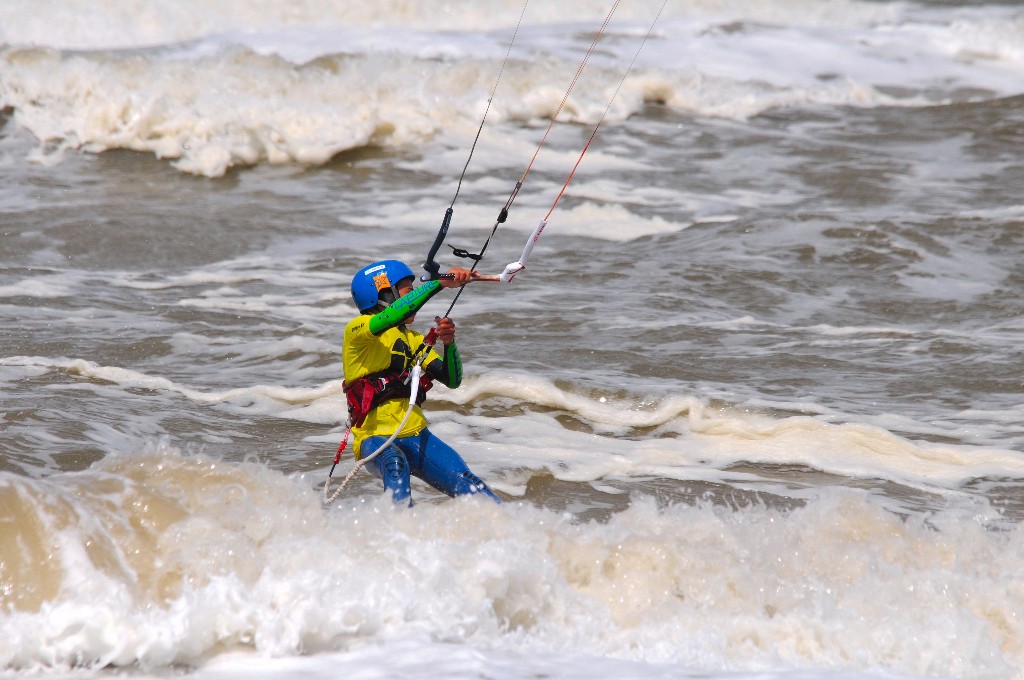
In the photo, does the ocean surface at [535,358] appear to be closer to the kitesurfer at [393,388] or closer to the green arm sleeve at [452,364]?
the kitesurfer at [393,388]

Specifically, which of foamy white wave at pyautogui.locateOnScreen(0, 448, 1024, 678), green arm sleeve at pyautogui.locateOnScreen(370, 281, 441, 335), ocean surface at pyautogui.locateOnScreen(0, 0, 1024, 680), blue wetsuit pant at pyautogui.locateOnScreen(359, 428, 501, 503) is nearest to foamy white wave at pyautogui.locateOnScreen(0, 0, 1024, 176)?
ocean surface at pyautogui.locateOnScreen(0, 0, 1024, 680)

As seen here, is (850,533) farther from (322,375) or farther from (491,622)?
(322,375)

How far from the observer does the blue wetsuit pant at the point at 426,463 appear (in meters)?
5.70

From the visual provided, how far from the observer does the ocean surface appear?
4.91 metres

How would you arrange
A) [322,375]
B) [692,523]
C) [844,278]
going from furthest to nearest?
1. [844,278]
2. [322,375]
3. [692,523]

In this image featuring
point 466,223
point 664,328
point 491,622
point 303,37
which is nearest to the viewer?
point 491,622

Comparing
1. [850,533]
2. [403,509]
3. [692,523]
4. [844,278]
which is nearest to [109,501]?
[403,509]

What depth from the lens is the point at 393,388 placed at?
5.80 meters

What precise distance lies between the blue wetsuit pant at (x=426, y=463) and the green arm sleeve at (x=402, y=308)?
1.86ft

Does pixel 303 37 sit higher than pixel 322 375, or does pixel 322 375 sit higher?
pixel 303 37

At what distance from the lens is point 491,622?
4.92 meters

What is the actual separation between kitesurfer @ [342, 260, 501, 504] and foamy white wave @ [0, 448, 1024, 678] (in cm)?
27

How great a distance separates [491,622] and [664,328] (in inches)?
222

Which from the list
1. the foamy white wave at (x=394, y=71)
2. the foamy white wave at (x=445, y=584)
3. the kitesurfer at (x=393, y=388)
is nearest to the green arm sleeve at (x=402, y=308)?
the kitesurfer at (x=393, y=388)
